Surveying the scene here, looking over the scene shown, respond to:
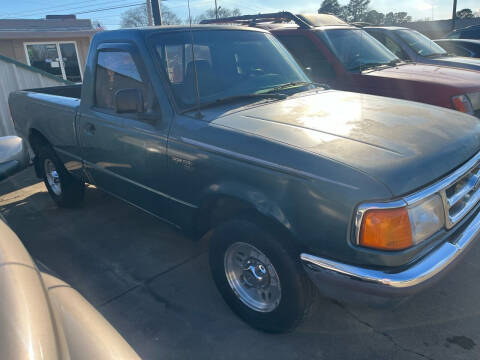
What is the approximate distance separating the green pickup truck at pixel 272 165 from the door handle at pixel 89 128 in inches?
1.7

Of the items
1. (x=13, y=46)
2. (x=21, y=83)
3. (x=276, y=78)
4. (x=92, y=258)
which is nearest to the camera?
(x=276, y=78)

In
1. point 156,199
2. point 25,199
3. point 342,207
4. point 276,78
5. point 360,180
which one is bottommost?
point 25,199

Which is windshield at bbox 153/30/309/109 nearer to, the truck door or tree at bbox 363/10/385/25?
the truck door

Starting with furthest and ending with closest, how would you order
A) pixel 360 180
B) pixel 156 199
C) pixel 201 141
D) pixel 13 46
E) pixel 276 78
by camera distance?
1. pixel 13 46
2. pixel 276 78
3. pixel 156 199
4. pixel 201 141
5. pixel 360 180

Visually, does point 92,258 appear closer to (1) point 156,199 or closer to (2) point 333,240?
(1) point 156,199

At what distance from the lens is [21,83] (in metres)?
7.52

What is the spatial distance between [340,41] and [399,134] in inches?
153

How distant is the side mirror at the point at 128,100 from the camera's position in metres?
2.79

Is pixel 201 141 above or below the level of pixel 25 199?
above

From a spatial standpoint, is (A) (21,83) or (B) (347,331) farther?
(A) (21,83)

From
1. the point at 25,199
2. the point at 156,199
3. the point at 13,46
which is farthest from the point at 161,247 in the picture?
the point at 13,46

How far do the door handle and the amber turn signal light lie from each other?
2634 mm

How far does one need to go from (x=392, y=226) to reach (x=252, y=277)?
1.06 meters

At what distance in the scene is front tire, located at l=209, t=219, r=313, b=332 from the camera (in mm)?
2301
